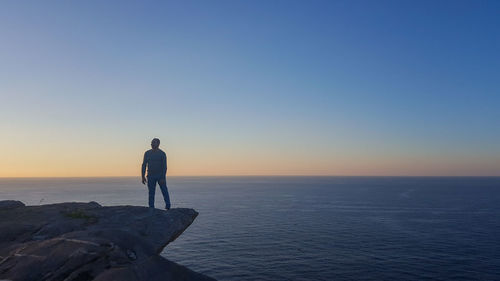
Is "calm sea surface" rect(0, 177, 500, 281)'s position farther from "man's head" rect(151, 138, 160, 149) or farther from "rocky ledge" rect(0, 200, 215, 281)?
"rocky ledge" rect(0, 200, 215, 281)

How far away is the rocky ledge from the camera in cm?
639

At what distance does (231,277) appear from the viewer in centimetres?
3906

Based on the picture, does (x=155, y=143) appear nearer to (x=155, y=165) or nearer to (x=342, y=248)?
(x=155, y=165)

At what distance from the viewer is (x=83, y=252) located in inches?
270

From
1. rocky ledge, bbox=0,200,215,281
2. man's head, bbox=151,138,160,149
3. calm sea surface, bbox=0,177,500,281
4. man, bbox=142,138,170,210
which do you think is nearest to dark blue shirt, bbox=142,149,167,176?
man, bbox=142,138,170,210

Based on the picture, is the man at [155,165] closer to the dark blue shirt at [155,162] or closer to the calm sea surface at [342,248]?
the dark blue shirt at [155,162]

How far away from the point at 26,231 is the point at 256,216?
78286 mm

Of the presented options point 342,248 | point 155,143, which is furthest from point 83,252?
point 342,248

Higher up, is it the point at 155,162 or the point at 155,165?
the point at 155,162

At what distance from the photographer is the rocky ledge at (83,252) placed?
6.39m

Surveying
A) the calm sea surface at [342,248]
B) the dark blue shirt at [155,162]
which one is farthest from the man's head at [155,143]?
the calm sea surface at [342,248]

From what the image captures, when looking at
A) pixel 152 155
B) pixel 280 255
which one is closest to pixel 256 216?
pixel 280 255

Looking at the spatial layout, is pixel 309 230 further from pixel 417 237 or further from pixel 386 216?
pixel 386 216

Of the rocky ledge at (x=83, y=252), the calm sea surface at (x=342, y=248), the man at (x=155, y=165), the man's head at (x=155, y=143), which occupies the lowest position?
the calm sea surface at (x=342, y=248)
